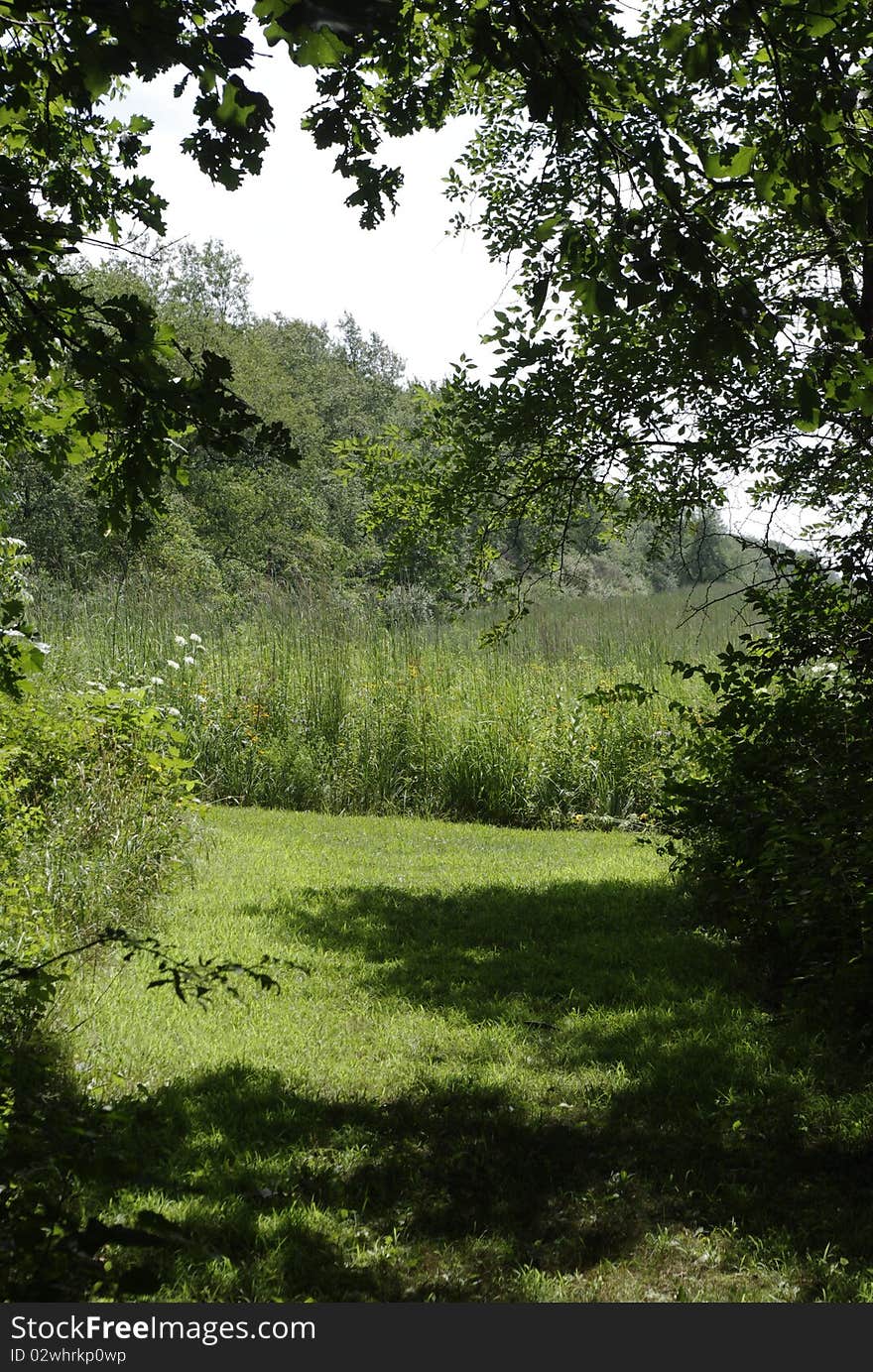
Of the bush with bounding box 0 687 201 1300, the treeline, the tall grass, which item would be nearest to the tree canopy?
the bush with bounding box 0 687 201 1300

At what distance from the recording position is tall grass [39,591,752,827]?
9000mm

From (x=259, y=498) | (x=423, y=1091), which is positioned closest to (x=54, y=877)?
(x=423, y=1091)

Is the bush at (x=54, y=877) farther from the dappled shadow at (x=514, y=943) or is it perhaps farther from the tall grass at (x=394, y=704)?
the tall grass at (x=394, y=704)

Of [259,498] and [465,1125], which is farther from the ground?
[259,498]

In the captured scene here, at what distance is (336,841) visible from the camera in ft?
26.1

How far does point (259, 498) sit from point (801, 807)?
82.1ft

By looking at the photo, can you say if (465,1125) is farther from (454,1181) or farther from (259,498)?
(259,498)

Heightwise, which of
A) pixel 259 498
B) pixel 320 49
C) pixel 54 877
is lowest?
pixel 54 877

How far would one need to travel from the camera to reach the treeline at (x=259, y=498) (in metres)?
21.9

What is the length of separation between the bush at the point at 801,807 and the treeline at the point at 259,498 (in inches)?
272

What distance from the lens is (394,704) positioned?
9805mm

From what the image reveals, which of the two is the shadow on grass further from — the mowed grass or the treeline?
the treeline

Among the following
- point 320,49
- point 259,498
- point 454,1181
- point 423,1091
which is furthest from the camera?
point 259,498

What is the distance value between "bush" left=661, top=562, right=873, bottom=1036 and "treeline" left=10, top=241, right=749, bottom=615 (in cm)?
691
